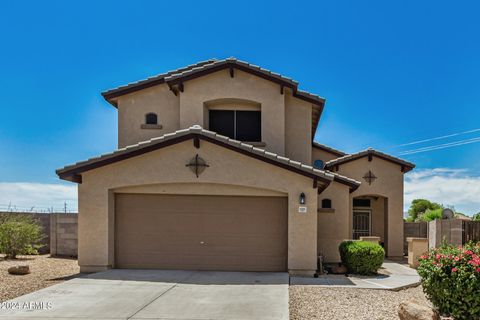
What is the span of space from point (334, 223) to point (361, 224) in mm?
4598

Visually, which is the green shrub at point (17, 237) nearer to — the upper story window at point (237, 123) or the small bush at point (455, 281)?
the upper story window at point (237, 123)

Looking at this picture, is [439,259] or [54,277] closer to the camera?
[439,259]

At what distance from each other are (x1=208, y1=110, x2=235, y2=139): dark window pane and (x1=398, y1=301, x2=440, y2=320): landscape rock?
9.82 meters

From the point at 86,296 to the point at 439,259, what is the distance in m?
7.54

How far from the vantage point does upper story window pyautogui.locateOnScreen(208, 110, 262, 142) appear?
15578mm

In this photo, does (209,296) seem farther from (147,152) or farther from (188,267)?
(147,152)

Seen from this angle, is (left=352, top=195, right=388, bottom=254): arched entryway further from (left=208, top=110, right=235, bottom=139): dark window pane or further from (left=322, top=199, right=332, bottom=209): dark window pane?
(left=208, top=110, right=235, bottom=139): dark window pane

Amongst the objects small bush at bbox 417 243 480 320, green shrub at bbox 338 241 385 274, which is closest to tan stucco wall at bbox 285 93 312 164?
green shrub at bbox 338 241 385 274

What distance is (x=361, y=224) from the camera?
19.5 m

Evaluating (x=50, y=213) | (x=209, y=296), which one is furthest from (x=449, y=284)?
(x=50, y=213)

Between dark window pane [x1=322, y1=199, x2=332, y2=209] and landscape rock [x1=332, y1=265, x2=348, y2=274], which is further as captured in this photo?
dark window pane [x1=322, y1=199, x2=332, y2=209]

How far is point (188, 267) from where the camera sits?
12.3m

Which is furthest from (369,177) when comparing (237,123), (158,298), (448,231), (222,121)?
(158,298)

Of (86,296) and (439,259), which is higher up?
(439,259)
